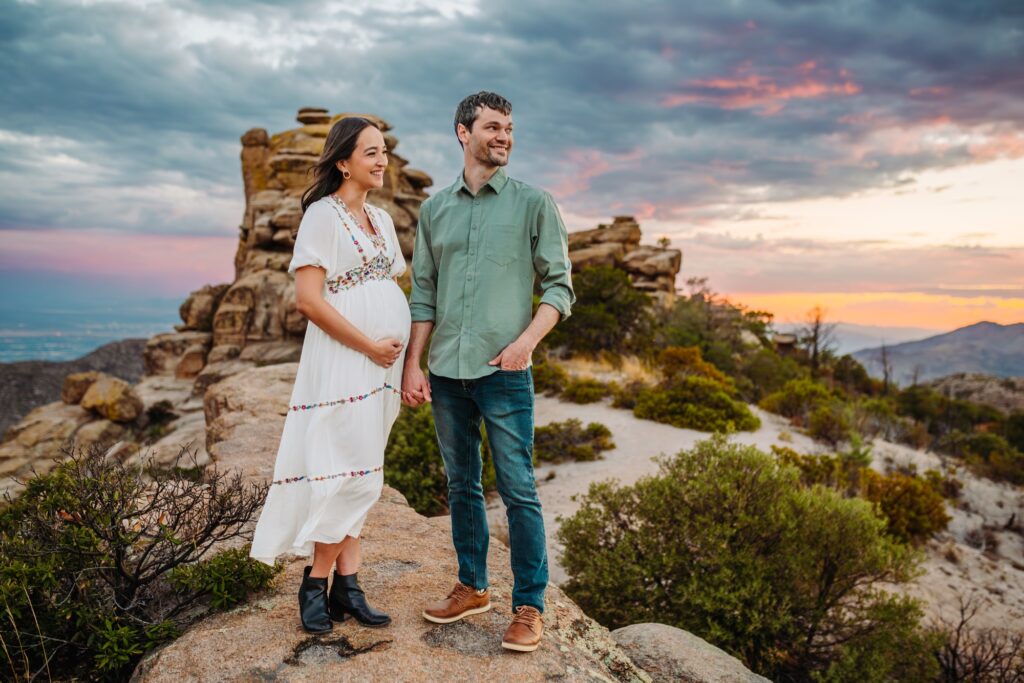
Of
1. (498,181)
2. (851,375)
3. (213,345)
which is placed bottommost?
(851,375)

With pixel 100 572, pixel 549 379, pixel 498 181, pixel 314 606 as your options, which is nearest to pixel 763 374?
pixel 549 379

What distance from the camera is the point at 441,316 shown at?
9.73 feet

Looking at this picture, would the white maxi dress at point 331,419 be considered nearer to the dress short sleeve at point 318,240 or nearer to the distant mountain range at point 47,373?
the dress short sleeve at point 318,240

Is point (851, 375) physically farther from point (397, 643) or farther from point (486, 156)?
point (397, 643)

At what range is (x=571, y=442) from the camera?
11.1 m

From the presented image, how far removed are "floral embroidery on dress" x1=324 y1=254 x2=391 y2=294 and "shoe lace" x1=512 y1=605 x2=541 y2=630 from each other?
5.09ft

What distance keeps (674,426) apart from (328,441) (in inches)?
403

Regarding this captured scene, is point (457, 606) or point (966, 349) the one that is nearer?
point (457, 606)

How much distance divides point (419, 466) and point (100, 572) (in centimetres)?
477

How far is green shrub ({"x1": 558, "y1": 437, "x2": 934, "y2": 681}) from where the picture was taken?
4.82 m

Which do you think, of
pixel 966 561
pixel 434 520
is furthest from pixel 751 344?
pixel 434 520

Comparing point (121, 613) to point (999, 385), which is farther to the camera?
point (999, 385)

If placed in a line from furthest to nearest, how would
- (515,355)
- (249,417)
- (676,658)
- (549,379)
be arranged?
(549,379) < (249,417) < (676,658) < (515,355)

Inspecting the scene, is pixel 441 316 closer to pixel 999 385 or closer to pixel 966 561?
pixel 966 561
